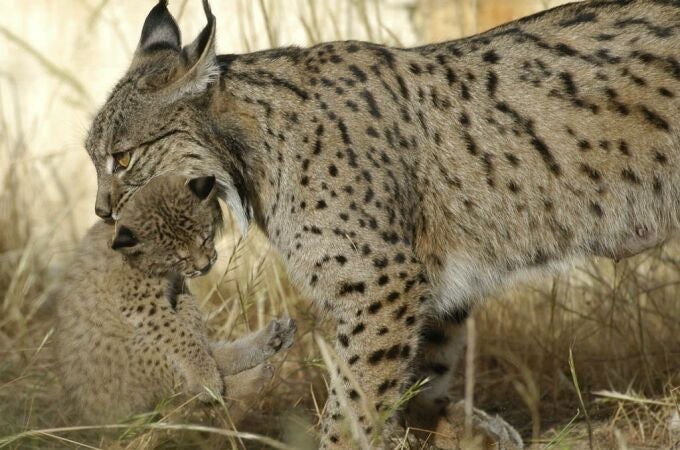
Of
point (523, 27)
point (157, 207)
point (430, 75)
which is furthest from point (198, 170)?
point (523, 27)

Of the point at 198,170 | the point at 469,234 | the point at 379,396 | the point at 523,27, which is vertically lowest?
the point at 379,396

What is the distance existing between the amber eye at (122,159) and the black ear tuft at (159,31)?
0.63 meters

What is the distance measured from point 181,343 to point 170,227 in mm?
544

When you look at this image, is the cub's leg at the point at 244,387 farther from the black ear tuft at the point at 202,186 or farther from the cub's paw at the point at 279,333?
the black ear tuft at the point at 202,186

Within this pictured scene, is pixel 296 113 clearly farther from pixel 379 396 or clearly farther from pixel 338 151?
pixel 379 396

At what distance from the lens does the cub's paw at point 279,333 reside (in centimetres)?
578

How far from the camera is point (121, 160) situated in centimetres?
543

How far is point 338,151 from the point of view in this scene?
17.4 feet

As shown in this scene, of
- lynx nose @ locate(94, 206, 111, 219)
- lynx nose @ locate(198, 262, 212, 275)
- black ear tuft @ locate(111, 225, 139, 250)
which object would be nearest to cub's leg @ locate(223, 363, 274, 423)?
lynx nose @ locate(198, 262, 212, 275)

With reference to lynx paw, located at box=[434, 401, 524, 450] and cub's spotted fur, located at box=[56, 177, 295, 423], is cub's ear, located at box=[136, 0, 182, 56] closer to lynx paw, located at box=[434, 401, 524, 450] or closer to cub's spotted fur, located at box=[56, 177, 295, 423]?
cub's spotted fur, located at box=[56, 177, 295, 423]

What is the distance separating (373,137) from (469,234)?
673 mm

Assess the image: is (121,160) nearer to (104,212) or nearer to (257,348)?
(104,212)

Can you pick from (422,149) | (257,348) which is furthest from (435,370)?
(422,149)

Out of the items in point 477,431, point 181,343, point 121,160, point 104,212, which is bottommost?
point 477,431
